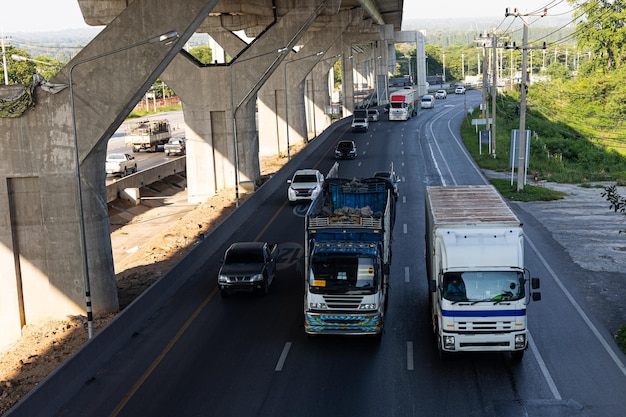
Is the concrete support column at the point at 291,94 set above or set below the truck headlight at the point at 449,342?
above

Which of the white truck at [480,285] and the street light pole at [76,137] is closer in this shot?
the white truck at [480,285]

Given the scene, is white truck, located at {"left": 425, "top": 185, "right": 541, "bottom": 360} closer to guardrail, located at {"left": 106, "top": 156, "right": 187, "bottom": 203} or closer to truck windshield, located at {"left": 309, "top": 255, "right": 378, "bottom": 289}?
truck windshield, located at {"left": 309, "top": 255, "right": 378, "bottom": 289}

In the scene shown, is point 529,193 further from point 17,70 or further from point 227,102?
point 17,70

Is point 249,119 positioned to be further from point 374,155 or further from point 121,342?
point 121,342

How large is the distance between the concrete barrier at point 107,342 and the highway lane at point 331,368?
1.07 ft

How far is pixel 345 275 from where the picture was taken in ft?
72.5

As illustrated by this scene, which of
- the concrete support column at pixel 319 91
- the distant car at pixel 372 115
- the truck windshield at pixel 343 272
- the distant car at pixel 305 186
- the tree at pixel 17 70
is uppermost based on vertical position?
the tree at pixel 17 70

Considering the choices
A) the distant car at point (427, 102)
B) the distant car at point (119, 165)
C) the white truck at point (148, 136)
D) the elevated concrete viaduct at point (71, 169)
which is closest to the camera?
the elevated concrete viaduct at point (71, 169)

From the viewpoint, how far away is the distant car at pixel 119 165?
6750 centimetres

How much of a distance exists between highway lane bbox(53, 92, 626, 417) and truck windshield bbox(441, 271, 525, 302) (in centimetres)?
189

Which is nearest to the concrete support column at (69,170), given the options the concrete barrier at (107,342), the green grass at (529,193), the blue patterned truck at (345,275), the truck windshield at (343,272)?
the concrete barrier at (107,342)

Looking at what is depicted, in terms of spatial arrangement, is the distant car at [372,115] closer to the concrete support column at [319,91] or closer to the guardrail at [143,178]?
the concrete support column at [319,91]

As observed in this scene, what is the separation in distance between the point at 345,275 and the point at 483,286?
3899mm

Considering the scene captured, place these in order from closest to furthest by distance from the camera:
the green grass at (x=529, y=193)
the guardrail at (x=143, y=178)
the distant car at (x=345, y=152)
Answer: the green grass at (x=529, y=193)
the guardrail at (x=143, y=178)
the distant car at (x=345, y=152)
